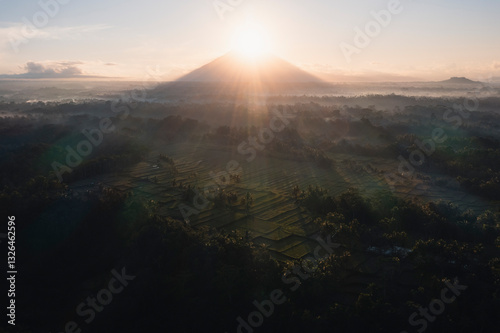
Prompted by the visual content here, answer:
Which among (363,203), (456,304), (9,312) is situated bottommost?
(9,312)

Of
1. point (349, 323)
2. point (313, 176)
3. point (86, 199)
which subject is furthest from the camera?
point (313, 176)

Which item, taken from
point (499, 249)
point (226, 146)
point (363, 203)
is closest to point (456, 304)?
point (499, 249)

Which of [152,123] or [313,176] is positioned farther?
[152,123]

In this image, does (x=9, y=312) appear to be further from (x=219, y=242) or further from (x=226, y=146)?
(x=226, y=146)

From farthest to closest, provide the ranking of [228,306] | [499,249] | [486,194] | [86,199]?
[486,194] < [86,199] < [499,249] < [228,306]

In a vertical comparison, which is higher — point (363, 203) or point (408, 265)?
point (363, 203)

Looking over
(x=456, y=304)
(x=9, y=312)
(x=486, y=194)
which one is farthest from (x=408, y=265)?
(x=9, y=312)

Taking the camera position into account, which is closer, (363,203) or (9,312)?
(9,312)

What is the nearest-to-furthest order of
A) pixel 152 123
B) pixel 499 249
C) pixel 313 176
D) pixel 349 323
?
pixel 349 323
pixel 499 249
pixel 313 176
pixel 152 123

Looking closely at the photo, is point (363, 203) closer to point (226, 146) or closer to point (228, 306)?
point (228, 306)
